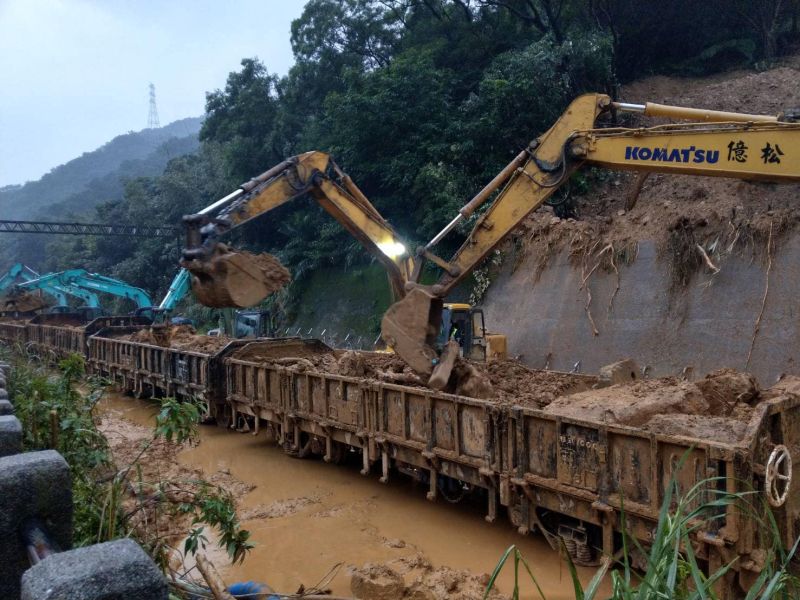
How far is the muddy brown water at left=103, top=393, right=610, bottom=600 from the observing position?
5.63 meters

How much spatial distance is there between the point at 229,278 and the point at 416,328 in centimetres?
216

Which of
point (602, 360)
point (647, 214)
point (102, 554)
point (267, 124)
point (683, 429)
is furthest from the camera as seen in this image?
point (267, 124)

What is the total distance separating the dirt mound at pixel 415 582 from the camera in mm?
5012

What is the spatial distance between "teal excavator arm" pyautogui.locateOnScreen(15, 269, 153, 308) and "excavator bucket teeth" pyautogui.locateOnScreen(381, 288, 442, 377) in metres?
18.8

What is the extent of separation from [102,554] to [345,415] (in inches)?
252

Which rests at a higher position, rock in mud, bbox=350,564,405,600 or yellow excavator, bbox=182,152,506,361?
yellow excavator, bbox=182,152,506,361

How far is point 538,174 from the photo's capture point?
762cm

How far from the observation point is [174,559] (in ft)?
18.5

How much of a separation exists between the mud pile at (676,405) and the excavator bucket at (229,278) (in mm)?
3434

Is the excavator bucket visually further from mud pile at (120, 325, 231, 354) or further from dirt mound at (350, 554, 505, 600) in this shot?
mud pile at (120, 325, 231, 354)

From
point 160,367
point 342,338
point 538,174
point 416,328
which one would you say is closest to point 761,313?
point 538,174

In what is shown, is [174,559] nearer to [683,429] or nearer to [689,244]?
[683,429]

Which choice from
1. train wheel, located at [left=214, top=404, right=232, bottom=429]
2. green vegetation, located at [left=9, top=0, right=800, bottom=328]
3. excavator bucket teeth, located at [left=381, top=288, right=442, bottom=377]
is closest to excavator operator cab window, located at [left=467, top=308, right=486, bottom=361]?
excavator bucket teeth, located at [left=381, top=288, right=442, bottom=377]

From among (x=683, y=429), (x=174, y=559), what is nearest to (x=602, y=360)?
(x=683, y=429)
